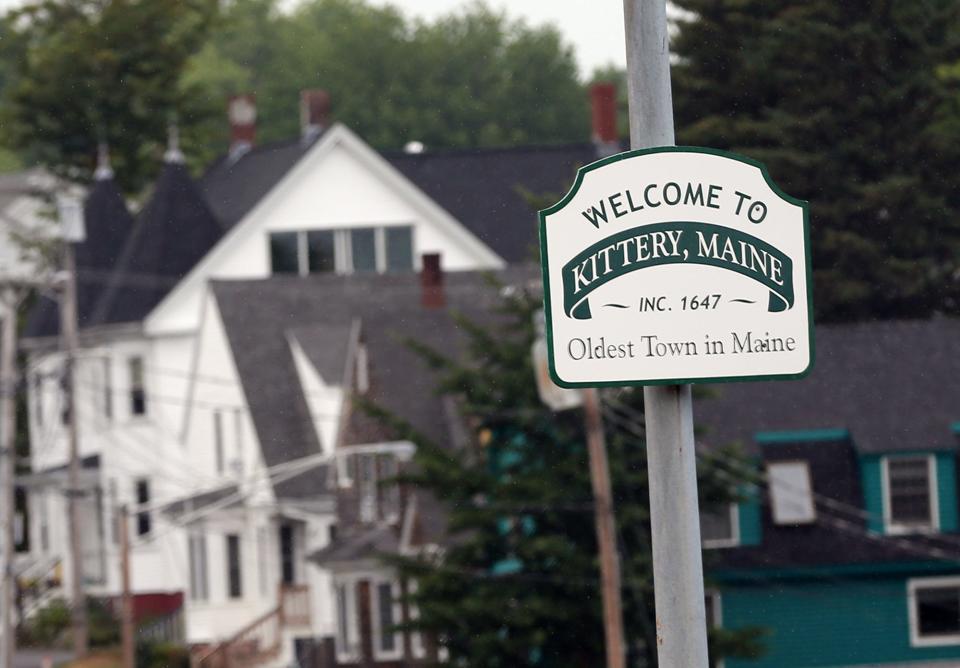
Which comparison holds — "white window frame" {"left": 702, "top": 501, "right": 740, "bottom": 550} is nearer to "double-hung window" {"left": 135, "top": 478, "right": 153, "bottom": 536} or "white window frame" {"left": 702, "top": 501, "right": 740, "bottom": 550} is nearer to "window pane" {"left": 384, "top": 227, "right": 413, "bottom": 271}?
"window pane" {"left": 384, "top": 227, "right": 413, "bottom": 271}

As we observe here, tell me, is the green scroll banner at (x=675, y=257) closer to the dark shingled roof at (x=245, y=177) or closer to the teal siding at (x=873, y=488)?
the teal siding at (x=873, y=488)

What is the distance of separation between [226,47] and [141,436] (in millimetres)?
54737

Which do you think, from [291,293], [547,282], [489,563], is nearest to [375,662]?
[489,563]

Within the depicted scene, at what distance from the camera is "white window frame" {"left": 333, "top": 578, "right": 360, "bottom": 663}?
30.5 meters

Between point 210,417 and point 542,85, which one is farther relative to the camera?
point 542,85

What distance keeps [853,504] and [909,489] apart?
1.03 metres

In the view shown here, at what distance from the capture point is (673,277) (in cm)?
466

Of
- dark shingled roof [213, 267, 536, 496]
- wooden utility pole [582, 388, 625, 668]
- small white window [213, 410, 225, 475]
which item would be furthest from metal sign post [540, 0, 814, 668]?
small white window [213, 410, 225, 475]

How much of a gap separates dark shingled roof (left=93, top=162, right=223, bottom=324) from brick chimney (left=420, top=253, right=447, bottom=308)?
18.2ft

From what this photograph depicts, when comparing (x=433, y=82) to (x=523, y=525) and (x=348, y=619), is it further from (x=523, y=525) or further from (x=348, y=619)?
(x=523, y=525)

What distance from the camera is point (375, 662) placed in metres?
30.2

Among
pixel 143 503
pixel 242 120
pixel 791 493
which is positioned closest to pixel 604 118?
pixel 242 120

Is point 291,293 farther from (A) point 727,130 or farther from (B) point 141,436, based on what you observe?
(A) point 727,130

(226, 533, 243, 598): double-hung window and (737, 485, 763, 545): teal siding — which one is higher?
(737, 485, 763, 545): teal siding
